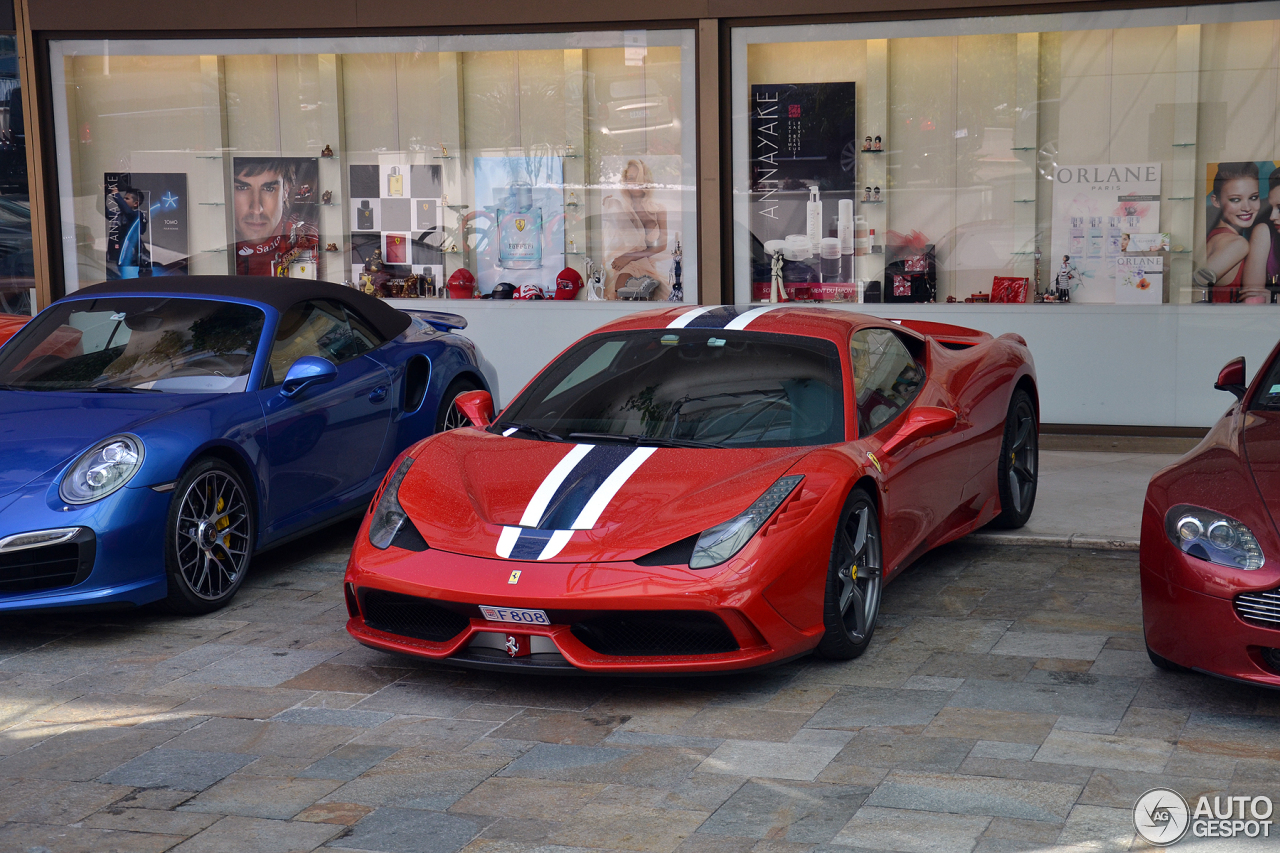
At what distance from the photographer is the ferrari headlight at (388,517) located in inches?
186

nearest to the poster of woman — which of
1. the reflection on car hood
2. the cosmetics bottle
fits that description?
the cosmetics bottle

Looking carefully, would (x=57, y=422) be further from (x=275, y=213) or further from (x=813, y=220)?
(x=813, y=220)

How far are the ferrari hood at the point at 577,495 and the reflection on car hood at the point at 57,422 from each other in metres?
1.33

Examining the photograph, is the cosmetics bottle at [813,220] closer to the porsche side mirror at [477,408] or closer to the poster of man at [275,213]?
the poster of man at [275,213]

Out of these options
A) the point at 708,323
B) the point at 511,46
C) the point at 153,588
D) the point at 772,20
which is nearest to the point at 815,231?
the point at 772,20

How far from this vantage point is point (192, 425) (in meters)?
5.50

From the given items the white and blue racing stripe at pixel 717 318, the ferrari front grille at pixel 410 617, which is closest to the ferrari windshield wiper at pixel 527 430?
the white and blue racing stripe at pixel 717 318

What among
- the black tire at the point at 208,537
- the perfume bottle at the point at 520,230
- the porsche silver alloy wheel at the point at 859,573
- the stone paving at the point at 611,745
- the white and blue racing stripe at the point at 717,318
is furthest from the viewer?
the perfume bottle at the point at 520,230

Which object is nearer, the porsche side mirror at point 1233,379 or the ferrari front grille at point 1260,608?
the ferrari front grille at point 1260,608

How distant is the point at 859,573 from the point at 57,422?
3.25 m

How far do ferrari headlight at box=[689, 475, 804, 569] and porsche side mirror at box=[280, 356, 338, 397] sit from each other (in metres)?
2.39

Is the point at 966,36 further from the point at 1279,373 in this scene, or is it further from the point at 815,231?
the point at 1279,373

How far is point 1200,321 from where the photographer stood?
9.47 m

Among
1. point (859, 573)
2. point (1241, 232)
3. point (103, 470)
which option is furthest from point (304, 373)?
point (1241, 232)
